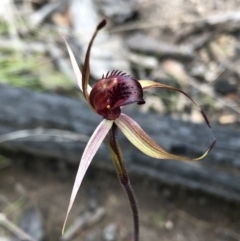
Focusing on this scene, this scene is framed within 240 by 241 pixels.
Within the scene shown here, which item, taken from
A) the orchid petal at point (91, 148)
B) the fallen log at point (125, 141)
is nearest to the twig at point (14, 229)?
the fallen log at point (125, 141)

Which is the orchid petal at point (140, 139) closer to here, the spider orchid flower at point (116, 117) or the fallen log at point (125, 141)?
the spider orchid flower at point (116, 117)

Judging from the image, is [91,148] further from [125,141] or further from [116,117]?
[125,141]

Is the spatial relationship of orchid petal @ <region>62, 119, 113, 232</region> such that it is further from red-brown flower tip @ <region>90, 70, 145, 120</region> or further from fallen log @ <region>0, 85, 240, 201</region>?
fallen log @ <region>0, 85, 240, 201</region>

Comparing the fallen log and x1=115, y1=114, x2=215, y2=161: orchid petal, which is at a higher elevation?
x1=115, y1=114, x2=215, y2=161: orchid petal

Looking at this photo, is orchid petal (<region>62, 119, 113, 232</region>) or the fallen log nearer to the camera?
orchid petal (<region>62, 119, 113, 232</region>)

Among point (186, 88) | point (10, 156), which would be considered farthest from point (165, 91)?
point (10, 156)

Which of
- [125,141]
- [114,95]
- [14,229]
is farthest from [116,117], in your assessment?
[14,229]

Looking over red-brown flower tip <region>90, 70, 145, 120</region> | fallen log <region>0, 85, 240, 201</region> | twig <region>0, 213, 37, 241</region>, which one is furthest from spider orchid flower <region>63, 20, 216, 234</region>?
twig <region>0, 213, 37, 241</region>

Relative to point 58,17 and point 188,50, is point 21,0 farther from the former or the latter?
point 188,50
